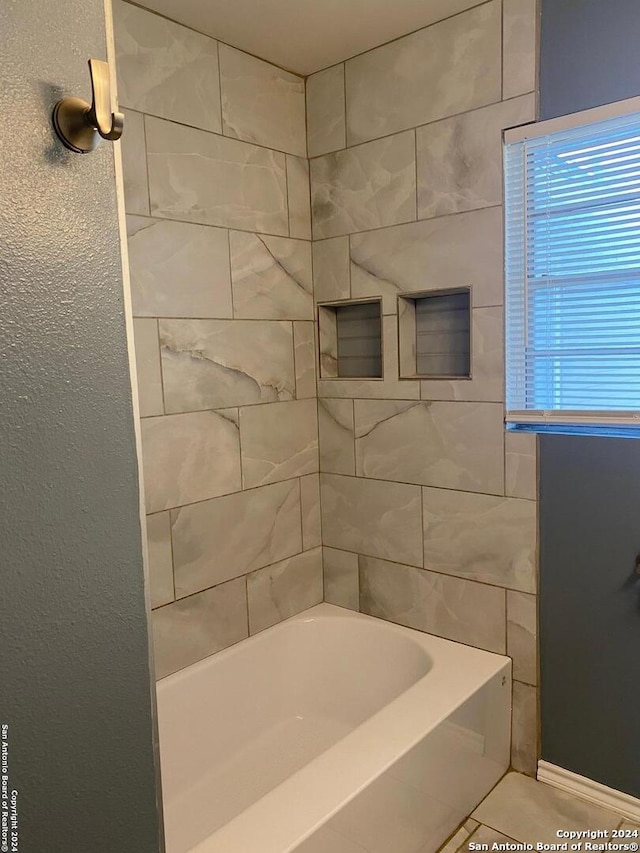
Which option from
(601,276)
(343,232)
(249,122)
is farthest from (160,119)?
(601,276)

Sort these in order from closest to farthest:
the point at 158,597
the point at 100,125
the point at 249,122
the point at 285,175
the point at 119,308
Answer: the point at 100,125
the point at 119,308
the point at 158,597
the point at 249,122
the point at 285,175

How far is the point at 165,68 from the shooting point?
212 cm

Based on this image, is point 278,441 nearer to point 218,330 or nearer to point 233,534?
point 233,534

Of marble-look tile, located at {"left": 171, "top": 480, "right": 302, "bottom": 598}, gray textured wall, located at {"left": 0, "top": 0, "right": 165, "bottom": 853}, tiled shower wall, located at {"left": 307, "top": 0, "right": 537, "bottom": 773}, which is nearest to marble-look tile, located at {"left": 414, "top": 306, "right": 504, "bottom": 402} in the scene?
tiled shower wall, located at {"left": 307, "top": 0, "right": 537, "bottom": 773}

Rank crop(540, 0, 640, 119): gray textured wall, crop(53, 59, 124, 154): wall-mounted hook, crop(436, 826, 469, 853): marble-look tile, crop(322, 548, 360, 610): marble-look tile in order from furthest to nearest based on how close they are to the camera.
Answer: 1. crop(322, 548, 360, 610): marble-look tile
2. crop(436, 826, 469, 853): marble-look tile
3. crop(540, 0, 640, 119): gray textured wall
4. crop(53, 59, 124, 154): wall-mounted hook

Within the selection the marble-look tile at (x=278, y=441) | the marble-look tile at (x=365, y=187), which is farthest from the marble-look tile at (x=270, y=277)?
the marble-look tile at (x=278, y=441)

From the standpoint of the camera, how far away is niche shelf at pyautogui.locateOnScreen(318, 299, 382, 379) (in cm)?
268

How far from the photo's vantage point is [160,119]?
6.98ft

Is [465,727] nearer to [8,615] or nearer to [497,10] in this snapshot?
[8,615]

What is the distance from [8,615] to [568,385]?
1.84 meters

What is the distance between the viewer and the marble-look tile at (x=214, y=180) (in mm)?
2137

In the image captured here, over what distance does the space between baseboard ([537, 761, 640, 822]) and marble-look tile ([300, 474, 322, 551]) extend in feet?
3.86

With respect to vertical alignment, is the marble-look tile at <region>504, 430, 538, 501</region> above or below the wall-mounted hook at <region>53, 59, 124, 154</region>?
below

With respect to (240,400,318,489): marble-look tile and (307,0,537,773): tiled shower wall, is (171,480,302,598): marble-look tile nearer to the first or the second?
(240,400,318,489): marble-look tile
